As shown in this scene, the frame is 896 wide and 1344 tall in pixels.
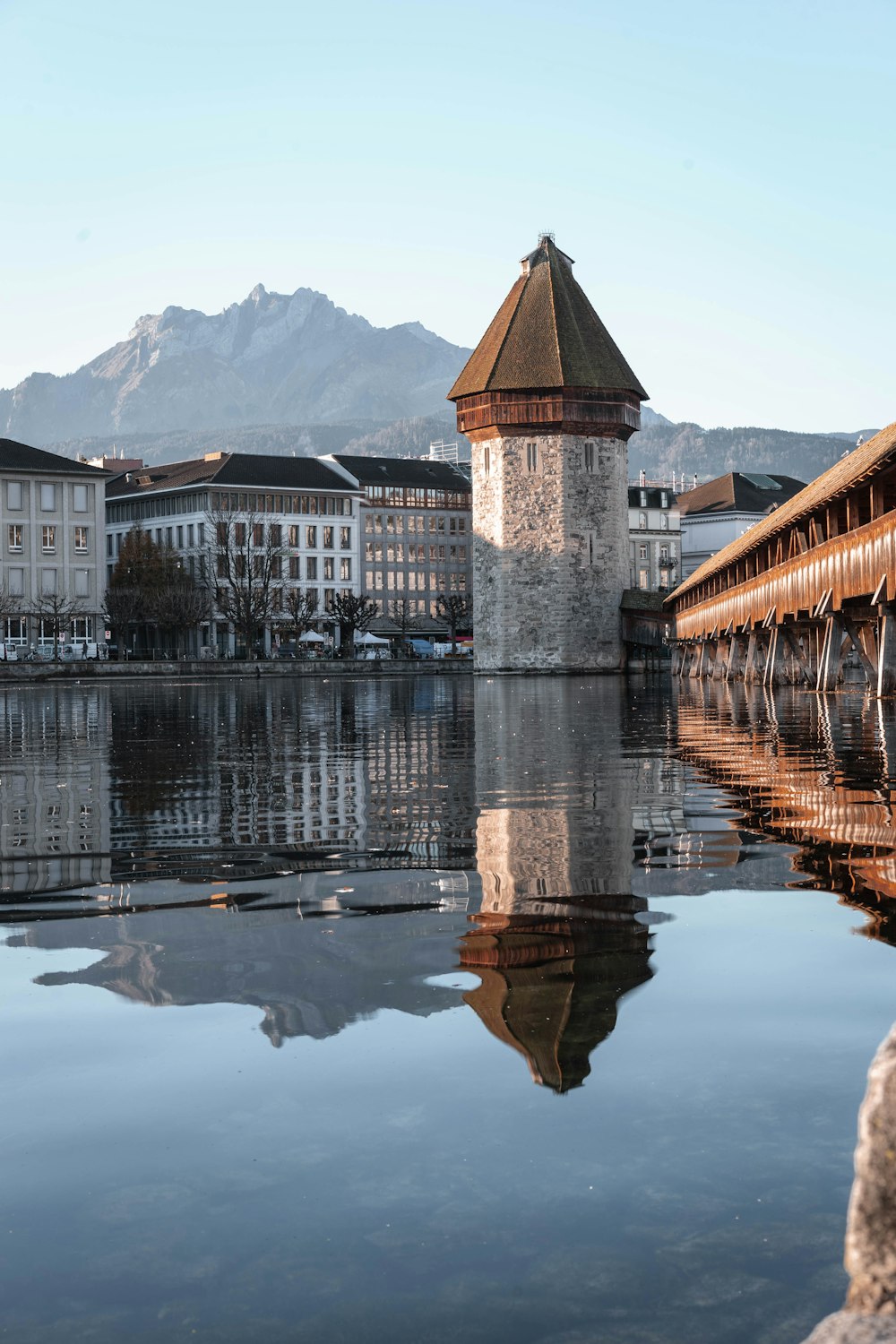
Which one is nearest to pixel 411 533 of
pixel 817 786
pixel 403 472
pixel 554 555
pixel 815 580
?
pixel 403 472

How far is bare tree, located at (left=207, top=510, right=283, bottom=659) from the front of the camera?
3748 inches

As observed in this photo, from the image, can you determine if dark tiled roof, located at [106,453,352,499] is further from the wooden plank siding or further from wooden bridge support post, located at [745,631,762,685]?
wooden bridge support post, located at [745,631,762,685]

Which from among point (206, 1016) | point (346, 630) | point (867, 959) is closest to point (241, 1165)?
point (206, 1016)

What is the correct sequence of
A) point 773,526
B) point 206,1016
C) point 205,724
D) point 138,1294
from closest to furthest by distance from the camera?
point 138,1294 → point 206,1016 → point 205,724 → point 773,526

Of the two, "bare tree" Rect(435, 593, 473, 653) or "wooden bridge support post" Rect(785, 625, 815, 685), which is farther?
"bare tree" Rect(435, 593, 473, 653)

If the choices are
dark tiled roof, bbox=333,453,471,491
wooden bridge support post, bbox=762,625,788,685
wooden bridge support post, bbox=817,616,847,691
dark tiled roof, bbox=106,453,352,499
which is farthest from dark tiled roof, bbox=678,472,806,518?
wooden bridge support post, bbox=817,616,847,691

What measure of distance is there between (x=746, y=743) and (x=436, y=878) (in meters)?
11.0

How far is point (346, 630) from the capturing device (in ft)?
365

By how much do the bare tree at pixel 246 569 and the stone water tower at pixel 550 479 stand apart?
16.7m

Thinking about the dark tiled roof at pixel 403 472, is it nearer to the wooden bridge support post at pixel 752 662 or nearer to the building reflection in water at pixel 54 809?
the wooden bridge support post at pixel 752 662

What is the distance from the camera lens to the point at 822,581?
1216 inches

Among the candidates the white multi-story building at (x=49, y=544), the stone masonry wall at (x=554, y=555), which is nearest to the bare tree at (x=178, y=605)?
the white multi-story building at (x=49, y=544)

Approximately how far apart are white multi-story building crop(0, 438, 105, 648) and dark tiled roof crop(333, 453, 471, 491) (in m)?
25.3

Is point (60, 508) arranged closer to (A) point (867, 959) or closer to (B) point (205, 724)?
(B) point (205, 724)
